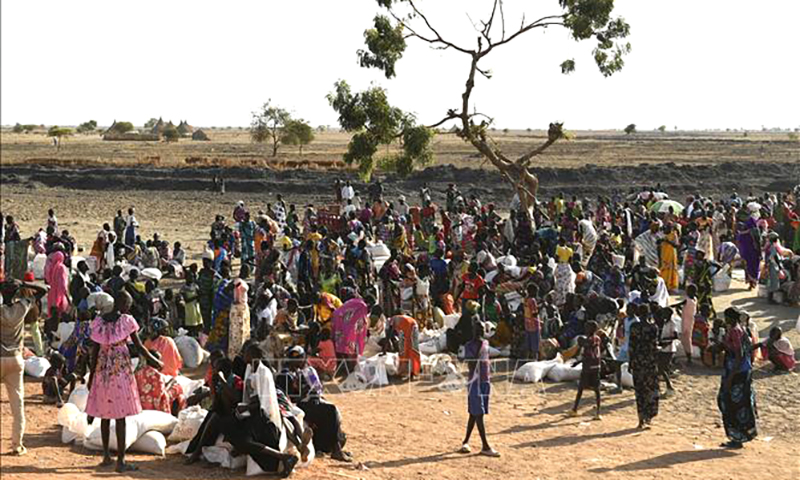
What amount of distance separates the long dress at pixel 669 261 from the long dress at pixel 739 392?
6806 millimetres

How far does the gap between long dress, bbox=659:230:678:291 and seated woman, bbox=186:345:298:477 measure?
9694 mm

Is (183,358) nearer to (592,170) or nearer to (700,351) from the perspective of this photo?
(700,351)

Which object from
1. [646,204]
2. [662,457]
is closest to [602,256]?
[662,457]

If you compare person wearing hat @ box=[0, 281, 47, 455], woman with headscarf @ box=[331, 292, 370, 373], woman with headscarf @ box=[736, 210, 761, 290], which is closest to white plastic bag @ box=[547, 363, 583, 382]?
woman with headscarf @ box=[331, 292, 370, 373]

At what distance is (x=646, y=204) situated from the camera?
21984 mm

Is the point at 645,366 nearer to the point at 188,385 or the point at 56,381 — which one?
the point at 188,385

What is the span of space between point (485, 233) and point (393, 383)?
6.44 metres

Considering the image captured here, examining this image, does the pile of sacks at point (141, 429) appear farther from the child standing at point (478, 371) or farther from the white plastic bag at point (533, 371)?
the white plastic bag at point (533, 371)

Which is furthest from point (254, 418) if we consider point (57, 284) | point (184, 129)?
point (184, 129)

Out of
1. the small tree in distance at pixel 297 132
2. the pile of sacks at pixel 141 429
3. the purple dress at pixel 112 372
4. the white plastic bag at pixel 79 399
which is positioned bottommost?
the pile of sacks at pixel 141 429

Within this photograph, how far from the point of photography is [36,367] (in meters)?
9.84

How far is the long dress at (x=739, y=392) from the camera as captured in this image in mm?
8094

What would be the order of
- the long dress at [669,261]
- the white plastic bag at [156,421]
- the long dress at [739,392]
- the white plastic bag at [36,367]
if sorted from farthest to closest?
the long dress at [669,261], the white plastic bag at [36,367], the long dress at [739,392], the white plastic bag at [156,421]

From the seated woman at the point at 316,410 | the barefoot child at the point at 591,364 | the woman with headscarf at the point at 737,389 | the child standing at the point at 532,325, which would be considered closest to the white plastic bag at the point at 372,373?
the child standing at the point at 532,325
